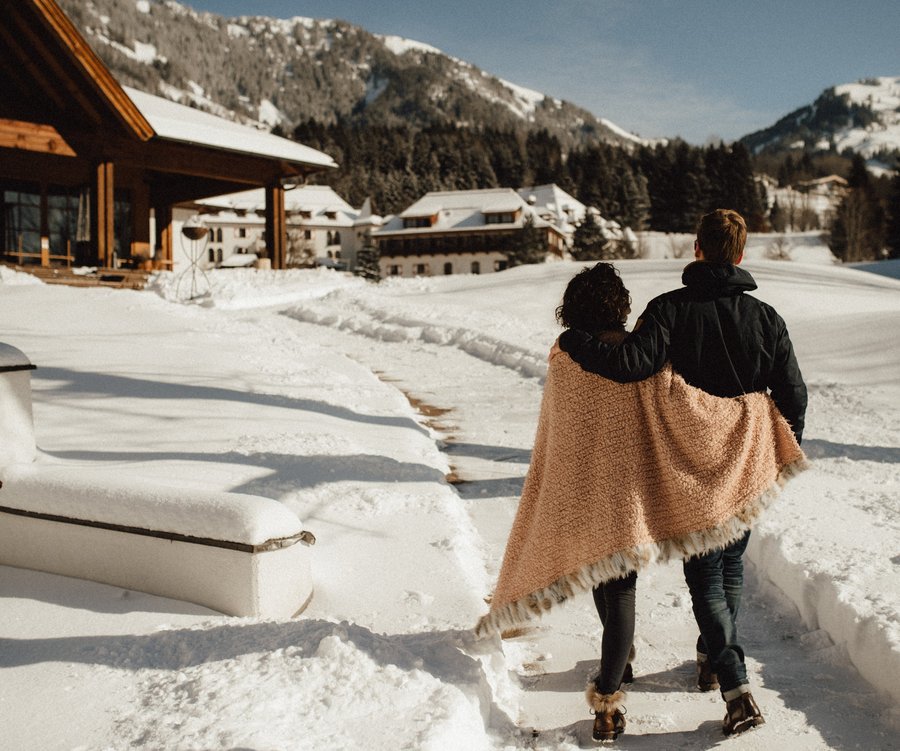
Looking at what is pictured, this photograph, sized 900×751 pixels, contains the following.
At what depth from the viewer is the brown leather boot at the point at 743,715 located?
2736 millimetres

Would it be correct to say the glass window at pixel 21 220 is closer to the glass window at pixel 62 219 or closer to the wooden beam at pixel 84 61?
the glass window at pixel 62 219

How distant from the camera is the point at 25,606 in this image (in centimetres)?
331

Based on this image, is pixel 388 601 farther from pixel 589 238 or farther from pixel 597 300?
pixel 589 238

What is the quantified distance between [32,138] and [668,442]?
17102 mm

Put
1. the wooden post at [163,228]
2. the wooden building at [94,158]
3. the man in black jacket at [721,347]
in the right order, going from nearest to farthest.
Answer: the man in black jacket at [721,347] → the wooden building at [94,158] → the wooden post at [163,228]

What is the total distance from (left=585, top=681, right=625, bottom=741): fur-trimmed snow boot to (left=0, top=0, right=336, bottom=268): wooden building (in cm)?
1592

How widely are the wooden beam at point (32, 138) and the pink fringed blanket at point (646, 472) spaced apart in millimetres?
16468

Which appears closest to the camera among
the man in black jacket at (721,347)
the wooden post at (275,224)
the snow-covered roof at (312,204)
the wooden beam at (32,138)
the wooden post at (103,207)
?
the man in black jacket at (721,347)

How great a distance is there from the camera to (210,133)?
62.7 feet

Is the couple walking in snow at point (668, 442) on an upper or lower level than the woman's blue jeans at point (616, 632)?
upper

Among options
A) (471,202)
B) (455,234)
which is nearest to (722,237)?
(455,234)

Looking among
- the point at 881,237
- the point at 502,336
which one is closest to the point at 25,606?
the point at 502,336

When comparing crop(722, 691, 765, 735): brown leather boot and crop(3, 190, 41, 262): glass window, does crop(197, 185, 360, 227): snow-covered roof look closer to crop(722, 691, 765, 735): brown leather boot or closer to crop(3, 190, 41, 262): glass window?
crop(3, 190, 41, 262): glass window

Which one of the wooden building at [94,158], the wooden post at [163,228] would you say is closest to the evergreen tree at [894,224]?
the wooden building at [94,158]
